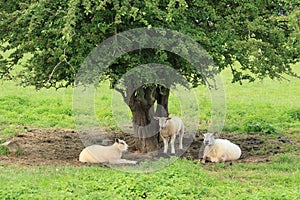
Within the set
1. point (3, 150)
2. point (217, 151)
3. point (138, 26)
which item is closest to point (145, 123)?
point (217, 151)

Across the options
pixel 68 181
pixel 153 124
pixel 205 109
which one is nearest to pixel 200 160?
pixel 153 124

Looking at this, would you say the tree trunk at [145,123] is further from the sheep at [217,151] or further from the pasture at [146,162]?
the sheep at [217,151]

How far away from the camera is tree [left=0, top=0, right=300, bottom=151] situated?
10.1 metres

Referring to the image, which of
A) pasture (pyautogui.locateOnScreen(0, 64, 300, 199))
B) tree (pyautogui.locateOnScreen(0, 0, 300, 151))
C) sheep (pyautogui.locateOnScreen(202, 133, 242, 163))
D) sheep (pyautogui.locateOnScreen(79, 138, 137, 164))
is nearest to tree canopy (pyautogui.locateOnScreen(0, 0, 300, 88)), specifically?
tree (pyautogui.locateOnScreen(0, 0, 300, 151))

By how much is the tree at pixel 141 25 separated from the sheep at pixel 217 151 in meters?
1.25

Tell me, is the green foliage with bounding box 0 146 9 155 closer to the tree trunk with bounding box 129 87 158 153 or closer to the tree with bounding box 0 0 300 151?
the tree with bounding box 0 0 300 151

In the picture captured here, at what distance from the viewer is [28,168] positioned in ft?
35.2

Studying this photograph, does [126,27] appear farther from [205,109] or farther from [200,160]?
[205,109]

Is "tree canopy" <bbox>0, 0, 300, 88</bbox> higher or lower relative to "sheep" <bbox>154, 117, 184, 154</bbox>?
higher

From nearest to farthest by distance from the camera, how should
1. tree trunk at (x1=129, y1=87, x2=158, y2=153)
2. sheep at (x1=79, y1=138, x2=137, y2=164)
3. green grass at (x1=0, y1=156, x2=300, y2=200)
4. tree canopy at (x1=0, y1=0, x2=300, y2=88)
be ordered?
green grass at (x1=0, y1=156, x2=300, y2=200) < tree canopy at (x1=0, y1=0, x2=300, y2=88) < sheep at (x1=79, y1=138, x2=137, y2=164) < tree trunk at (x1=129, y1=87, x2=158, y2=153)

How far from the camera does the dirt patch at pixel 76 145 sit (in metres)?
11.9

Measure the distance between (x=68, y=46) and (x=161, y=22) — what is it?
1.79 meters

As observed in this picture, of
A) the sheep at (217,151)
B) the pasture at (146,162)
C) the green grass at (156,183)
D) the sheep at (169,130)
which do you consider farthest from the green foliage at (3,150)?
the sheep at (217,151)

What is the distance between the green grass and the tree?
1.74 m
